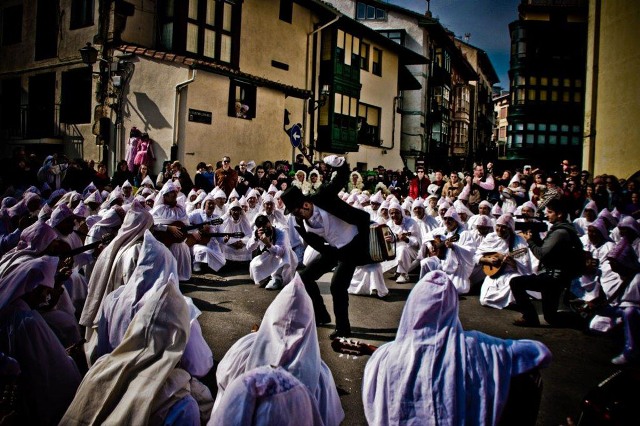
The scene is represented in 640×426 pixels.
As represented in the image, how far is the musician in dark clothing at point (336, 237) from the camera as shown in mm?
6316

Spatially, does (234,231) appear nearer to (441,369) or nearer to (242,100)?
(441,369)

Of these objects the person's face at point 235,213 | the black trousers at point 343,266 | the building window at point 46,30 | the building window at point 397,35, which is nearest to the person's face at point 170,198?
the person's face at point 235,213

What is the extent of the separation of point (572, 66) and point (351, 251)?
170ft

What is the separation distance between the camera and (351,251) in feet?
20.8

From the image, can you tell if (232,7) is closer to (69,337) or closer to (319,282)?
(319,282)

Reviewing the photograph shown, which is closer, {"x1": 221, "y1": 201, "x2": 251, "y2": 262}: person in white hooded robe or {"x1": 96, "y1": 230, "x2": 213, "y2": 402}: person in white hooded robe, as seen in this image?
{"x1": 96, "y1": 230, "x2": 213, "y2": 402}: person in white hooded robe

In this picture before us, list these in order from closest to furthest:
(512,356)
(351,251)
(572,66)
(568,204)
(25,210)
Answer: (512,356), (351,251), (25,210), (568,204), (572,66)

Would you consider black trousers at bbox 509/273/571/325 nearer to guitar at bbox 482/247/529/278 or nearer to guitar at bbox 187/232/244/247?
guitar at bbox 482/247/529/278

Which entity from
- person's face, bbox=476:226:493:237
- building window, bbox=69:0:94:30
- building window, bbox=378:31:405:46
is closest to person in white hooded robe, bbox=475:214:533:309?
person's face, bbox=476:226:493:237

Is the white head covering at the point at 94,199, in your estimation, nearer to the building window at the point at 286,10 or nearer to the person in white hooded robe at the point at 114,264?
the person in white hooded robe at the point at 114,264

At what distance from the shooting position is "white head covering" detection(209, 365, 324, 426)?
215 centimetres

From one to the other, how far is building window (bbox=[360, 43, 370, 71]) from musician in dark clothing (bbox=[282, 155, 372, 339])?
2473cm

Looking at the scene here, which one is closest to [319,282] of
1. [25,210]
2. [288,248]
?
[288,248]

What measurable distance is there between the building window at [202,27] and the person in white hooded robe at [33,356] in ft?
52.8
